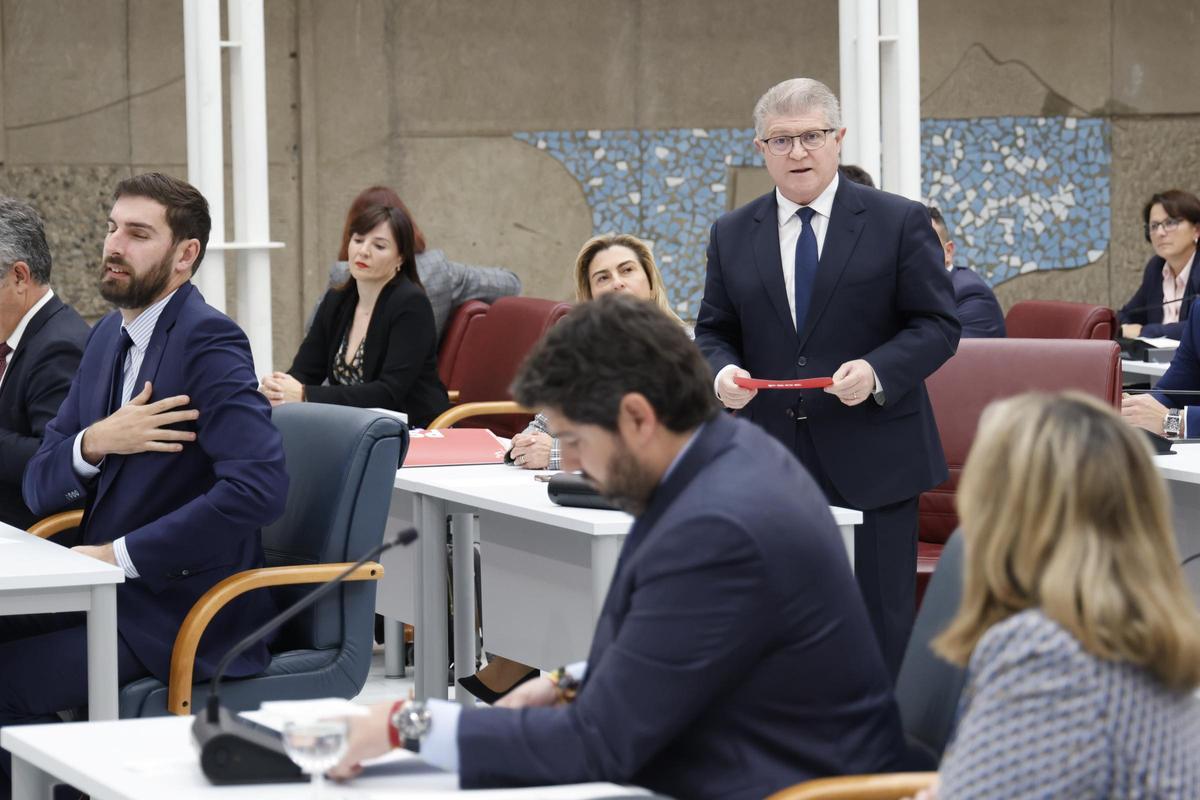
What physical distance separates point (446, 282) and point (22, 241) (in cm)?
270

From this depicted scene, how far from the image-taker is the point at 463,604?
12.9 feet

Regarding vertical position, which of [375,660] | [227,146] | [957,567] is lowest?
[375,660]

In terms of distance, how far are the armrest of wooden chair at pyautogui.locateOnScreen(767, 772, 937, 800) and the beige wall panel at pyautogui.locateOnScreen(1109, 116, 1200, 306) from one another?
24.8 feet

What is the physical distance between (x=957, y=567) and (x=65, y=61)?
6403 millimetres

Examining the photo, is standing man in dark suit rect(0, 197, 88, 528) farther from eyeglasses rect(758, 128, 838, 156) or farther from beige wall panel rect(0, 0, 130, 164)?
beige wall panel rect(0, 0, 130, 164)

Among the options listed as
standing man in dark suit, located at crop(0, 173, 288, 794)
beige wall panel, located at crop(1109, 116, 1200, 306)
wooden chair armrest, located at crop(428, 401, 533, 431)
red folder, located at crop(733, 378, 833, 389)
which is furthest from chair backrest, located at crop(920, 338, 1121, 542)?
beige wall panel, located at crop(1109, 116, 1200, 306)

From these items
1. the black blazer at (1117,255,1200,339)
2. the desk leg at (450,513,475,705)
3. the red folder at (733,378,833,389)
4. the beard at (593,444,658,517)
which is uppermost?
the black blazer at (1117,255,1200,339)

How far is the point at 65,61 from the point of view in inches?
295

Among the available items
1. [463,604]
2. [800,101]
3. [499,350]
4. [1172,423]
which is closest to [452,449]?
[463,604]

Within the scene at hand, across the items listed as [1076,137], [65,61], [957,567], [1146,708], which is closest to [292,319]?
[65,61]

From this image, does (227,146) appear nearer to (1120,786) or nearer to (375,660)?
(375,660)

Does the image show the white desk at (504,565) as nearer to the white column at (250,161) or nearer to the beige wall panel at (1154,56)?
the white column at (250,161)

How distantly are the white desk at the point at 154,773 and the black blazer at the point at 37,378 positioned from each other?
5.02 feet

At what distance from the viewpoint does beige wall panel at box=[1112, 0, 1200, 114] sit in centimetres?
874
